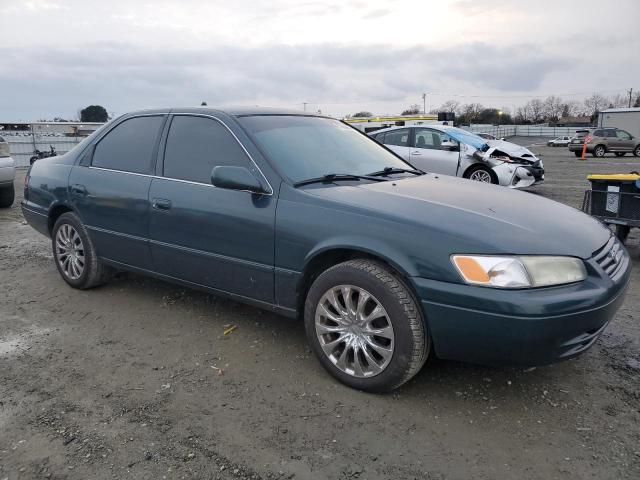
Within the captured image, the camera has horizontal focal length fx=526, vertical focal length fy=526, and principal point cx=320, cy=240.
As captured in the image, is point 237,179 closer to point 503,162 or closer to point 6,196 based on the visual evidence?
point 6,196

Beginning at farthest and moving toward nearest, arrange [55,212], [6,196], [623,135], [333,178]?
[623,135], [6,196], [55,212], [333,178]

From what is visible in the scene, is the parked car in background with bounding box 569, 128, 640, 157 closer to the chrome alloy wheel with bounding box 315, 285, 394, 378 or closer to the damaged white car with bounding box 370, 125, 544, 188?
the damaged white car with bounding box 370, 125, 544, 188

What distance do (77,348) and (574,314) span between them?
3.12 metres

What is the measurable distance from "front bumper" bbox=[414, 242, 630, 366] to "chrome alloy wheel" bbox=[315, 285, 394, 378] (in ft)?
0.96

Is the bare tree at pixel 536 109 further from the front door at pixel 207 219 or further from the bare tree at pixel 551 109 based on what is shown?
the front door at pixel 207 219

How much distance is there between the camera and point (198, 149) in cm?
380

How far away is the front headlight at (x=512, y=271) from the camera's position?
255cm

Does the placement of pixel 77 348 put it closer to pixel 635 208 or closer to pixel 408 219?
pixel 408 219

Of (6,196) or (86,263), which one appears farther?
(6,196)

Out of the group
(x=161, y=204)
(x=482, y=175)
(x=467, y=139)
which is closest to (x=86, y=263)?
(x=161, y=204)

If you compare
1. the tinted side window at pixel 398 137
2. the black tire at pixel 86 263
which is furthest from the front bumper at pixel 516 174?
the black tire at pixel 86 263

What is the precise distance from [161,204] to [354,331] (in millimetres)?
1769

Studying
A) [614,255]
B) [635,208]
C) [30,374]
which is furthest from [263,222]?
[635,208]

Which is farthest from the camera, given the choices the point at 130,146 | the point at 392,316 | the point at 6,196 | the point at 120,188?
the point at 6,196
